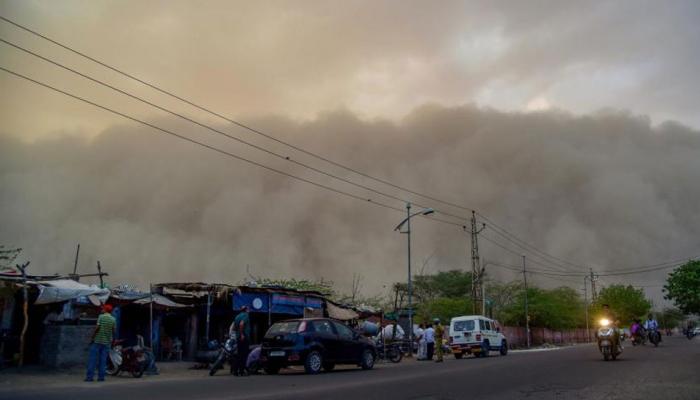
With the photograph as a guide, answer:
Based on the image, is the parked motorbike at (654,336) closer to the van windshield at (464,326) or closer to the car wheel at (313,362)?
the van windshield at (464,326)

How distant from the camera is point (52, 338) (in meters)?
14.8

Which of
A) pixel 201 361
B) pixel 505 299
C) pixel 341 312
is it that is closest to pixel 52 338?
pixel 201 361

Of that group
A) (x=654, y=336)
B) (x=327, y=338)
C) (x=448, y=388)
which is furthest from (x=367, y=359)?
(x=654, y=336)

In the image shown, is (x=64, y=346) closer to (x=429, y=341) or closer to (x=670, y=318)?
(x=429, y=341)

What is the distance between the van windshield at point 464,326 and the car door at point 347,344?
12.3 metres

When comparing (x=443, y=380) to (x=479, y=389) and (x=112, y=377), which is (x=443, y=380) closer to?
(x=479, y=389)

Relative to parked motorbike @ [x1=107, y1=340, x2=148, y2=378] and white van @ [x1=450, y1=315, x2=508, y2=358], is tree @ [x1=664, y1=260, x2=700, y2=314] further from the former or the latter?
parked motorbike @ [x1=107, y1=340, x2=148, y2=378]

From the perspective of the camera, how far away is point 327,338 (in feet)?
51.4

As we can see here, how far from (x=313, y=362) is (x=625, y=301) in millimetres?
79950

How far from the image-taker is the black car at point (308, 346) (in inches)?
585

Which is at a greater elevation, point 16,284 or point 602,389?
point 16,284

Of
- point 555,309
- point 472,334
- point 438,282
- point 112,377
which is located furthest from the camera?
point 438,282

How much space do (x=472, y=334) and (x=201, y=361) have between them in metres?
14.5

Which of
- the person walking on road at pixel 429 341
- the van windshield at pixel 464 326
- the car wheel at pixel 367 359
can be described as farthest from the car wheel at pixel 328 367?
the van windshield at pixel 464 326
